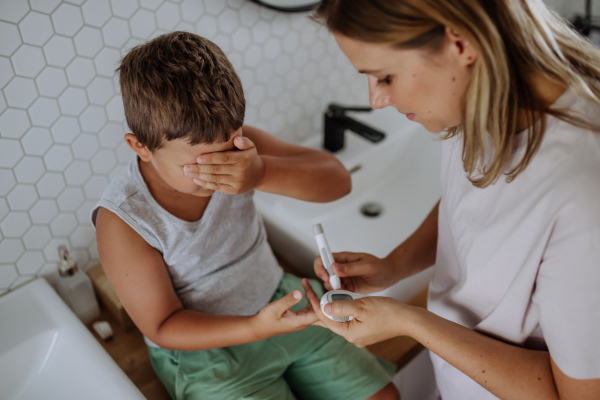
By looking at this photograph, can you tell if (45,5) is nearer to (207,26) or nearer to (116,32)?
(116,32)

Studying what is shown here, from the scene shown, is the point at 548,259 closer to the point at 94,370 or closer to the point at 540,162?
the point at 540,162

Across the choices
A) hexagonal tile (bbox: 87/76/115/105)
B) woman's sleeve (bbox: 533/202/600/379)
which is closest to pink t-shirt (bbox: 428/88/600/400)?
woman's sleeve (bbox: 533/202/600/379)

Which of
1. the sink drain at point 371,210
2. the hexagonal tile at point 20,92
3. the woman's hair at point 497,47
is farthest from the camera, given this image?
the sink drain at point 371,210

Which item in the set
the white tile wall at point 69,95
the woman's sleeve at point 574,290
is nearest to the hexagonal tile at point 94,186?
the white tile wall at point 69,95

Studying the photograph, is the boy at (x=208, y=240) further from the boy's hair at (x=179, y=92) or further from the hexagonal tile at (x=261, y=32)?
the hexagonal tile at (x=261, y=32)

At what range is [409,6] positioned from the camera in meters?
0.53

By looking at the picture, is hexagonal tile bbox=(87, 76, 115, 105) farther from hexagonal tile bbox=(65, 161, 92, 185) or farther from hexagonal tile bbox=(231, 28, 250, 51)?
hexagonal tile bbox=(231, 28, 250, 51)

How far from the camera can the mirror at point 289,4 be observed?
45.6 inches

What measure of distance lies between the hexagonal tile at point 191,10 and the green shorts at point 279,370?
0.75 meters

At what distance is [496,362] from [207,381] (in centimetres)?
54

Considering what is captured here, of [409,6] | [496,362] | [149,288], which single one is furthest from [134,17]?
[496,362]

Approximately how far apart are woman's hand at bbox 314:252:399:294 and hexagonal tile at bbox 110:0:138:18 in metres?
0.66

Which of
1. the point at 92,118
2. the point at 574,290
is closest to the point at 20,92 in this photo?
the point at 92,118

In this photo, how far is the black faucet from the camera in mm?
1278
